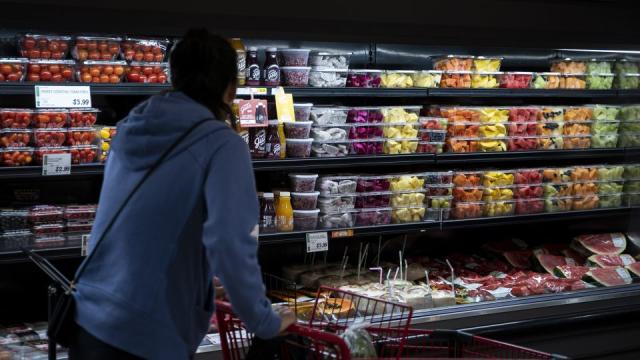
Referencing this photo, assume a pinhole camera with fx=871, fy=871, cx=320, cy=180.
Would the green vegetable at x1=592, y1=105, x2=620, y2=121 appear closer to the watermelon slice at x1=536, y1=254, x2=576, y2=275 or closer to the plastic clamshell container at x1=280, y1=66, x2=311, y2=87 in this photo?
the watermelon slice at x1=536, y1=254, x2=576, y2=275

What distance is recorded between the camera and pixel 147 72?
4078 millimetres

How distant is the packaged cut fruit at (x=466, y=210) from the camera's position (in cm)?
523

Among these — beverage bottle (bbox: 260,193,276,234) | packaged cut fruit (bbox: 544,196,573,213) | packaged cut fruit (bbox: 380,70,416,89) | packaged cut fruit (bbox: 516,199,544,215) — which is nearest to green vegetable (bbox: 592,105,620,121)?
packaged cut fruit (bbox: 544,196,573,213)

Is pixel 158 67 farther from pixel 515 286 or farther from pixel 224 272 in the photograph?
pixel 515 286

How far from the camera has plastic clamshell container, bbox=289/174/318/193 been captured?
470 cm

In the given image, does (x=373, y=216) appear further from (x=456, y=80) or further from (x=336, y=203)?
(x=456, y=80)

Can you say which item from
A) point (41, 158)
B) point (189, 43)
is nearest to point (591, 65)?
point (41, 158)

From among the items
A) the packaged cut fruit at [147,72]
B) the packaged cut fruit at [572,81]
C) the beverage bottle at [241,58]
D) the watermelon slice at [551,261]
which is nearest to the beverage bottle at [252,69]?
the beverage bottle at [241,58]

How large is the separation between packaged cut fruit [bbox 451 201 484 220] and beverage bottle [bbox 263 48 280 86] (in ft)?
4.76

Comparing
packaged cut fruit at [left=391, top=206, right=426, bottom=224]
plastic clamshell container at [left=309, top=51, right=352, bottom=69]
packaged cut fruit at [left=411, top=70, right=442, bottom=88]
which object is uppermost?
plastic clamshell container at [left=309, top=51, right=352, bottom=69]

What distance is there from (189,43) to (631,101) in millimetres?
4327

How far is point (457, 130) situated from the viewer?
5242mm

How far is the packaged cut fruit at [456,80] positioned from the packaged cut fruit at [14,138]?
7.92ft

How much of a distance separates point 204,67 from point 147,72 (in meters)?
1.76
